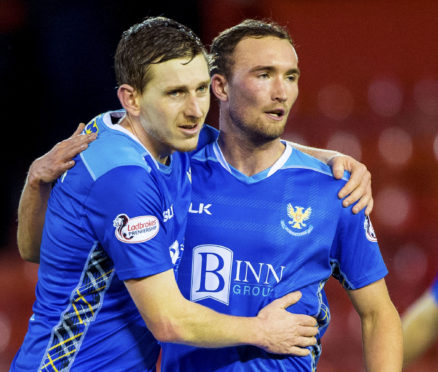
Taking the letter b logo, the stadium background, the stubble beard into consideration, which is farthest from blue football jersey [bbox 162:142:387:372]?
the stadium background

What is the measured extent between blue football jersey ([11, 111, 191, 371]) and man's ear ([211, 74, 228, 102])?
0.42 m

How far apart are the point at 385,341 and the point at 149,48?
1.22 metres

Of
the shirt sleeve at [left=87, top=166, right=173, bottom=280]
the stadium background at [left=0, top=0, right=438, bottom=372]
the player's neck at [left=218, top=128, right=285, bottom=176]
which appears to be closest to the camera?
the shirt sleeve at [left=87, top=166, right=173, bottom=280]

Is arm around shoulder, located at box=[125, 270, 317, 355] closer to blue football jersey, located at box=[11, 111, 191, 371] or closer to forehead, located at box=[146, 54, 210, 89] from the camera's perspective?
blue football jersey, located at box=[11, 111, 191, 371]

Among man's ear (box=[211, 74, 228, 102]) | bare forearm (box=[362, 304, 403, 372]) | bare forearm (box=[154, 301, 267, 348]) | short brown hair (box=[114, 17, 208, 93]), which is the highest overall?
short brown hair (box=[114, 17, 208, 93])

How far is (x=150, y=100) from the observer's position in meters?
1.95

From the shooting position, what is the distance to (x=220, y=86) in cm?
237

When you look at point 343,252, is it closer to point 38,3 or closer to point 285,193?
point 285,193

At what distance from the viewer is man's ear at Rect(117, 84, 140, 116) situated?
6.47ft

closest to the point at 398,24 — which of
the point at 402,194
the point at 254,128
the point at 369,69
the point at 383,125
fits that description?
the point at 369,69

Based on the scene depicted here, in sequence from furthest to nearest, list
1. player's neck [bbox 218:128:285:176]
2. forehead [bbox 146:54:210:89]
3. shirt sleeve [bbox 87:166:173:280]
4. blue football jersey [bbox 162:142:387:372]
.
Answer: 1. player's neck [bbox 218:128:285:176]
2. blue football jersey [bbox 162:142:387:372]
3. forehead [bbox 146:54:210:89]
4. shirt sleeve [bbox 87:166:173:280]

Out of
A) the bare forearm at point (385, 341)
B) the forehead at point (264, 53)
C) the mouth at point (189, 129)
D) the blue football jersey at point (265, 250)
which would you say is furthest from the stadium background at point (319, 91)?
the mouth at point (189, 129)

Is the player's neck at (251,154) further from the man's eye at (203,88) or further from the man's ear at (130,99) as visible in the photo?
the man's ear at (130,99)

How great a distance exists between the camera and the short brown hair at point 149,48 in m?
1.92
